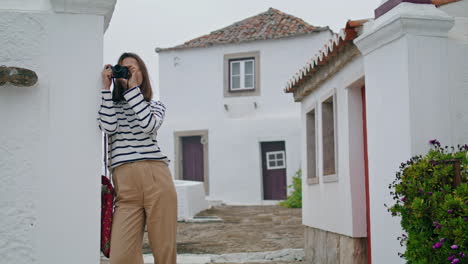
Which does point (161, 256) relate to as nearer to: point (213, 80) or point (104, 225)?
point (104, 225)

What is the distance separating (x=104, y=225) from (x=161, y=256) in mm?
414

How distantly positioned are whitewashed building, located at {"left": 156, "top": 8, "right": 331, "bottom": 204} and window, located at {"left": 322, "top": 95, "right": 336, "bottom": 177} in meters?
10.0

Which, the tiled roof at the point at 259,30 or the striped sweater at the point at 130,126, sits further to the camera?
the tiled roof at the point at 259,30

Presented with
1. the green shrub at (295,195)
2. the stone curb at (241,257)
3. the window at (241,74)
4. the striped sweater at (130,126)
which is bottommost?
the stone curb at (241,257)

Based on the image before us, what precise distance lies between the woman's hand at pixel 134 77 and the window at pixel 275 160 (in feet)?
48.6

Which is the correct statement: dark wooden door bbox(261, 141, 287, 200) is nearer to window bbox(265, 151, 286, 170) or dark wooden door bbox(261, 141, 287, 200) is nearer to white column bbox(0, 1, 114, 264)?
window bbox(265, 151, 286, 170)

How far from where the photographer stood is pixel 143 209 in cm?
377

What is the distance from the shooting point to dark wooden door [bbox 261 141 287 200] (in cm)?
1856

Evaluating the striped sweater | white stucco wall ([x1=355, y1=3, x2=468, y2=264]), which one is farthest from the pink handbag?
white stucco wall ([x1=355, y1=3, x2=468, y2=264])

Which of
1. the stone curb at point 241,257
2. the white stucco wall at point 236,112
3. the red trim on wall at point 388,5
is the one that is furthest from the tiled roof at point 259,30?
the red trim on wall at point 388,5

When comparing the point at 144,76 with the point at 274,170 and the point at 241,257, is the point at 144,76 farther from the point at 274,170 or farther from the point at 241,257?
the point at 274,170

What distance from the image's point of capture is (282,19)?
20219mm

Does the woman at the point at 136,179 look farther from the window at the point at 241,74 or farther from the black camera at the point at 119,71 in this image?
the window at the point at 241,74

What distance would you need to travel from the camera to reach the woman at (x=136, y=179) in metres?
3.64
